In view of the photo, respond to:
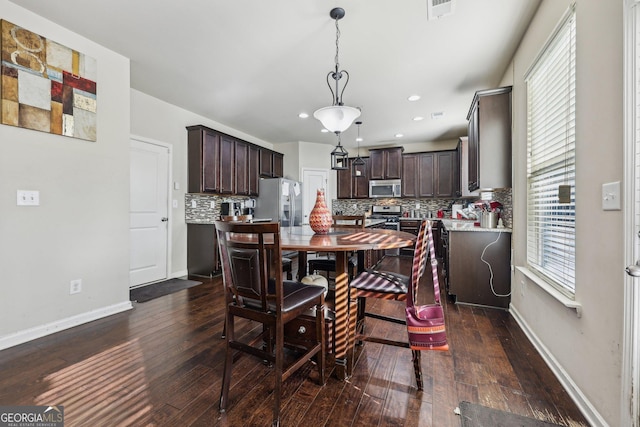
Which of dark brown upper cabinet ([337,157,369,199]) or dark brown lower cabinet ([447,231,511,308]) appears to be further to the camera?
dark brown upper cabinet ([337,157,369,199])

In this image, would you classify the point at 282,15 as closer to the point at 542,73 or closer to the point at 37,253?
the point at 542,73

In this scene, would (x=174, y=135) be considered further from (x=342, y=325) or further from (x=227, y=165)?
(x=342, y=325)

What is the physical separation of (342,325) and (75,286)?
2458 mm

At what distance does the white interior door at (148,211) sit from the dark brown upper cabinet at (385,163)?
→ 14.1ft

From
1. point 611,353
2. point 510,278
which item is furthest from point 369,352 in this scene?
point 510,278

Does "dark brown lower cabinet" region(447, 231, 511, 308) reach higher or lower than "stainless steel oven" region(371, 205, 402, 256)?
lower

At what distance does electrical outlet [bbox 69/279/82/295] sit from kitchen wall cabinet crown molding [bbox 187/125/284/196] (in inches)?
78.1

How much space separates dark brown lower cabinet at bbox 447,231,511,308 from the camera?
2.78 meters

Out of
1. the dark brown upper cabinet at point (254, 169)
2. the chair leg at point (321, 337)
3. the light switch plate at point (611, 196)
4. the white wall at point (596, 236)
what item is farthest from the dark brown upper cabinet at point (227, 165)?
the light switch plate at point (611, 196)

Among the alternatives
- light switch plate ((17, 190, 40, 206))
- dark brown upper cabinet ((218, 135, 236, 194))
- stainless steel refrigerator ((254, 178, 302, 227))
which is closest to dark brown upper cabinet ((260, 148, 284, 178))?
stainless steel refrigerator ((254, 178, 302, 227))

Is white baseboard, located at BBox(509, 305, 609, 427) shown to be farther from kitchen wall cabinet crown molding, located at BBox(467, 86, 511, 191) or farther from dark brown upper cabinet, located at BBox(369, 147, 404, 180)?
dark brown upper cabinet, located at BBox(369, 147, 404, 180)

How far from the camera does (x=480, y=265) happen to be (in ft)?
9.39

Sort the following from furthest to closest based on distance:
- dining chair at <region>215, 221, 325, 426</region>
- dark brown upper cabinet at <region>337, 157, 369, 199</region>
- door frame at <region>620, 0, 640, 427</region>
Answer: dark brown upper cabinet at <region>337, 157, 369, 199</region>
dining chair at <region>215, 221, 325, 426</region>
door frame at <region>620, 0, 640, 427</region>

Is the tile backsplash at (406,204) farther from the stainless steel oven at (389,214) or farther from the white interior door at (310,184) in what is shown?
the white interior door at (310,184)
